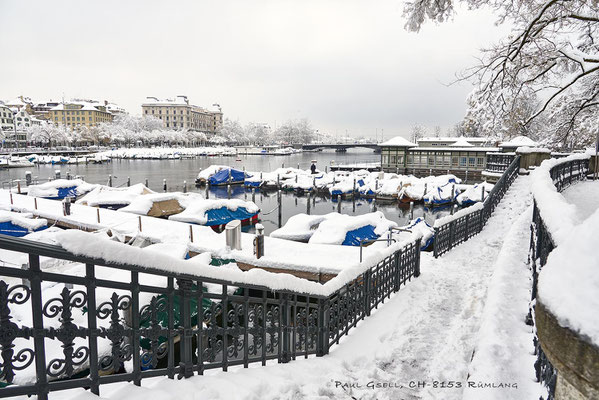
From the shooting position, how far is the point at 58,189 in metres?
29.5

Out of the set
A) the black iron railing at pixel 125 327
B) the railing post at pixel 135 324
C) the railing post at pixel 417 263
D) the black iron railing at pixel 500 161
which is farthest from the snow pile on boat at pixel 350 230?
the railing post at pixel 135 324

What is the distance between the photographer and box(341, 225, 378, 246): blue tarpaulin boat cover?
51.9ft

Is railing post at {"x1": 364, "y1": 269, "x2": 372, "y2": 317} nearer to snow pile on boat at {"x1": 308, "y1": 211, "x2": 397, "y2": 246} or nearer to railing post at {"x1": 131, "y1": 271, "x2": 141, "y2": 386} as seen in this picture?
railing post at {"x1": 131, "y1": 271, "x2": 141, "y2": 386}

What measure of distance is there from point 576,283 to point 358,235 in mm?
14828

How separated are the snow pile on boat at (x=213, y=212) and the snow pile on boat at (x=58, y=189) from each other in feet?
48.7

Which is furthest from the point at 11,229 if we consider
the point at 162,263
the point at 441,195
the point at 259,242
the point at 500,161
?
the point at 441,195

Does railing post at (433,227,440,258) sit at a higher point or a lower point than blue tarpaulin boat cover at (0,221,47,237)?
higher

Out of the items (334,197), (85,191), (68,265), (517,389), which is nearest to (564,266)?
(517,389)

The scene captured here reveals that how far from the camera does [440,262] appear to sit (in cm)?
945

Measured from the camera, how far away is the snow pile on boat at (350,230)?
15.8 metres

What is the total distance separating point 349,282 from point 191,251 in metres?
10.7

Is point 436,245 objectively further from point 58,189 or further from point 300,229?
point 58,189

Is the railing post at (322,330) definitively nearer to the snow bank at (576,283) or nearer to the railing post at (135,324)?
the railing post at (135,324)

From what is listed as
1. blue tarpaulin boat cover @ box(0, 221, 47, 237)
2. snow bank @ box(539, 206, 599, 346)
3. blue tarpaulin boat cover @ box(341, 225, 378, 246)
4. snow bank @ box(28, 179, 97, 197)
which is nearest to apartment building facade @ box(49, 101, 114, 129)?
snow bank @ box(28, 179, 97, 197)
